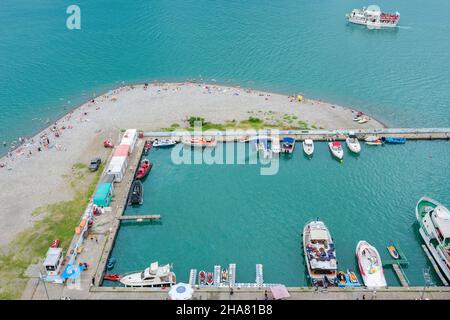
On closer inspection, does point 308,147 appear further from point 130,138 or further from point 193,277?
point 193,277

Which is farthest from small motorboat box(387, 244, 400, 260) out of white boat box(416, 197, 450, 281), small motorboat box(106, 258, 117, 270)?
small motorboat box(106, 258, 117, 270)

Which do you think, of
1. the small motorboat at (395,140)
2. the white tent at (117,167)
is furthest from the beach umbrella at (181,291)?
the small motorboat at (395,140)

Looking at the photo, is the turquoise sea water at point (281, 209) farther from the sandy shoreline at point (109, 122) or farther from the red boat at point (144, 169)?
the sandy shoreline at point (109, 122)

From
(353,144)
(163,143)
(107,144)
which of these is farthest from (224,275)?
(353,144)

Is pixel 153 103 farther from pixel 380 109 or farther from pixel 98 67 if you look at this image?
pixel 380 109

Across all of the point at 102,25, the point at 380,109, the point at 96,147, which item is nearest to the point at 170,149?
the point at 96,147

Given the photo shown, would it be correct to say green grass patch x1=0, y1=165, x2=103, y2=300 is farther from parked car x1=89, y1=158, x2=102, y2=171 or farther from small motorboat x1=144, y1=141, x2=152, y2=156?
small motorboat x1=144, y1=141, x2=152, y2=156
